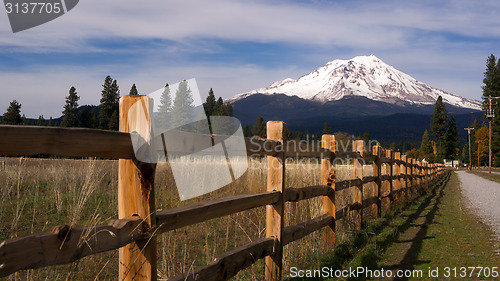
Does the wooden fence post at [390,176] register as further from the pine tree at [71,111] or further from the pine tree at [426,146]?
the pine tree at [426,146]

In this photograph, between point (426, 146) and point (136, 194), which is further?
point (426, 146)

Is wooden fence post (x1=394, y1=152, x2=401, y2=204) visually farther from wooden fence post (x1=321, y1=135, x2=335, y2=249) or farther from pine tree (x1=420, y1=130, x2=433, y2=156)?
pine tree (x1=420, y1=130, x2=433, y2=156)

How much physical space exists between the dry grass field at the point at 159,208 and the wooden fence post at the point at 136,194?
122 centimetres

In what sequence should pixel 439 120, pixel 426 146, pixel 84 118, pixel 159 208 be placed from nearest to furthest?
1. pixel 159 208
2. pixel 84 118
3. pixel 439 120
4. pixel 426 146

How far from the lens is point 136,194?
7.27 feet

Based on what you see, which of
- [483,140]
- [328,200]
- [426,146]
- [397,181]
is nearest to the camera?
[328,200]

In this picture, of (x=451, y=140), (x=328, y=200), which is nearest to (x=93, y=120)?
(x=328, y=200)

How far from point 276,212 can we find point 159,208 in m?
2.84

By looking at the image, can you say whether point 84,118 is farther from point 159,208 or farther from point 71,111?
A: point 159,208

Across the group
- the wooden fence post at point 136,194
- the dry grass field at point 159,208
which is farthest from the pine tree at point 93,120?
the wooden fence post at point 136,194

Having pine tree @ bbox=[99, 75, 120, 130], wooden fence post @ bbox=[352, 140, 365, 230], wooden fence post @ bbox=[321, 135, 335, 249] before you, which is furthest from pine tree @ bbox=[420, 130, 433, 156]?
wooden fence post @ bbox=[321, 135, 335, 249]

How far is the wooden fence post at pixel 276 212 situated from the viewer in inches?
161

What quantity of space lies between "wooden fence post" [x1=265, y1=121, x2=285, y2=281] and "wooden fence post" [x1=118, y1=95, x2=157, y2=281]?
2018mm

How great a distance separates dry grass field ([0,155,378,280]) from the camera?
4113 mm
